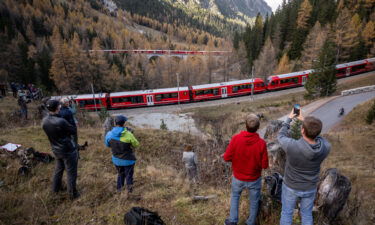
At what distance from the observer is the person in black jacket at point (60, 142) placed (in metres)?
3.13

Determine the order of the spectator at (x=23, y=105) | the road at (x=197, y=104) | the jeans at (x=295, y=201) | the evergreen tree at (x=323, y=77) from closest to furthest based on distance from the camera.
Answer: the jeans at (x=295, y=201) → the spectator at (x=23, y=105) → the evergreen tree at (x=323, y=77) → the road at (x=197, y=104)

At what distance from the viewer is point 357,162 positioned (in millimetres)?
10203

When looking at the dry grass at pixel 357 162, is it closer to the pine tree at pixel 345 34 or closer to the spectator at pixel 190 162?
the spectator at pixel 190 162

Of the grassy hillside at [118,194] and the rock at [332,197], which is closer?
the rock at [332,197]

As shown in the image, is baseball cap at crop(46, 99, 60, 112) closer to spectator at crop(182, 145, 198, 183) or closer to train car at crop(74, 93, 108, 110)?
spectator at crop(182, 145, 198, 183)

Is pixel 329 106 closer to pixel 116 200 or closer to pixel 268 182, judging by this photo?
pixel 268 182

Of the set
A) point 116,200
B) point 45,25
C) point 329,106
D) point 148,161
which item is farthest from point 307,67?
point 45,25

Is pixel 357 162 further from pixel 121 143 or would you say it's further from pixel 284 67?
pixel 284 67

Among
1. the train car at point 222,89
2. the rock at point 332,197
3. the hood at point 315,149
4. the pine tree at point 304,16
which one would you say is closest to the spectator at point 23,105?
the hood at point 315,149

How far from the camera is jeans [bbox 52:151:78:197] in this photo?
3.41 m

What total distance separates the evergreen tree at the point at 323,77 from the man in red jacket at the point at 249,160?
90.1 feet

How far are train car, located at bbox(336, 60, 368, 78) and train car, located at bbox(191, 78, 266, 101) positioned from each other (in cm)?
1467

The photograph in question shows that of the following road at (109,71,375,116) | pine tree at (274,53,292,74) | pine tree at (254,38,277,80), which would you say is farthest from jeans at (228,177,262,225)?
pine tree at (274,53,292,74)

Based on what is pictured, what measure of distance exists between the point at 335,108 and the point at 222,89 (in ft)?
46.8
